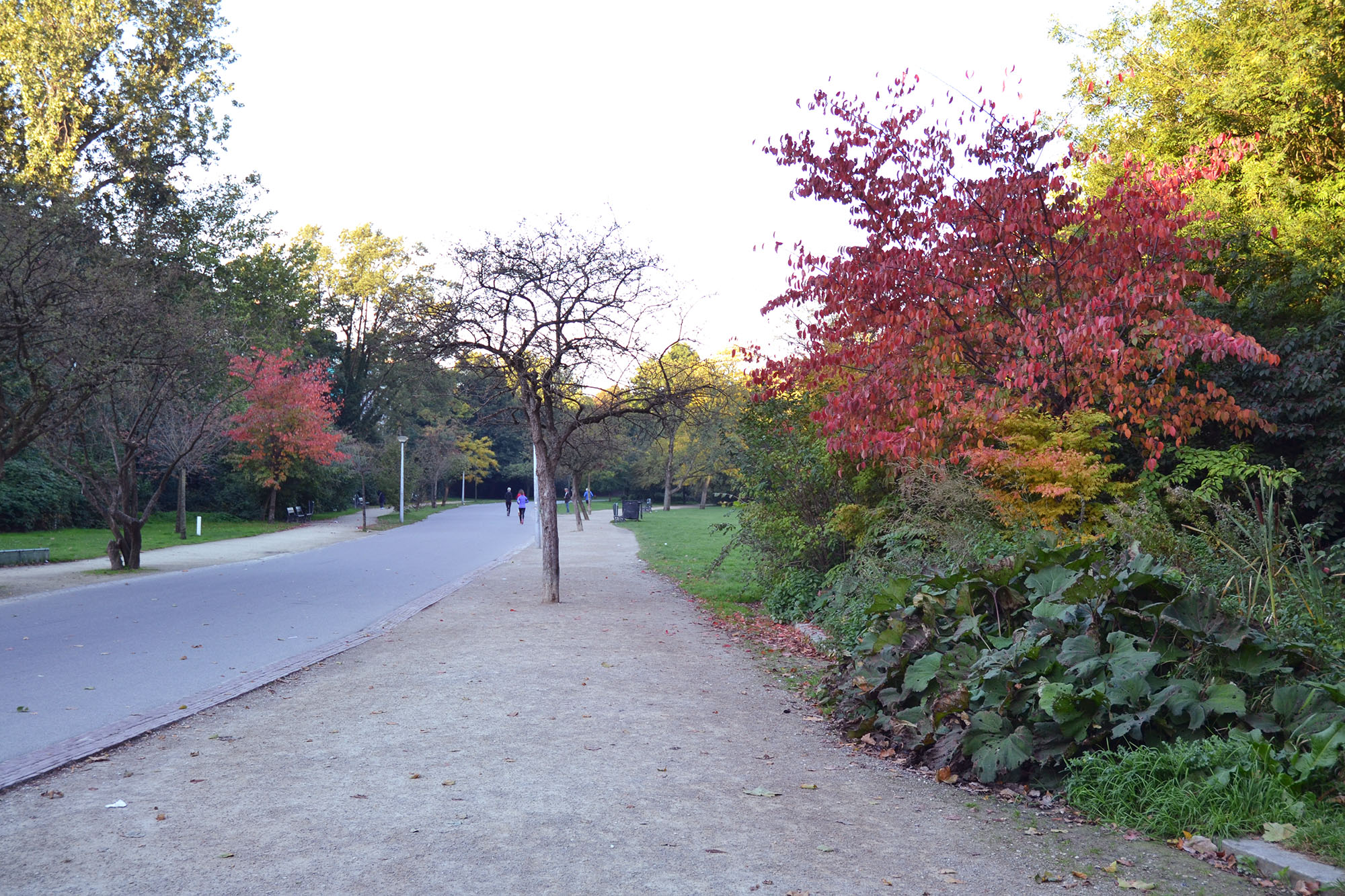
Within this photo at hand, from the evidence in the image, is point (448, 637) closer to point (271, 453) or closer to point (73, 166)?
point (73, 166)

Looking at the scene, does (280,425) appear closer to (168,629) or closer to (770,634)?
(168,629)

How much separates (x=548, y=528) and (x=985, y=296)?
746 centimetres

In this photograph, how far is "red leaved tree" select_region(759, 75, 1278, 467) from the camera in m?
9.05

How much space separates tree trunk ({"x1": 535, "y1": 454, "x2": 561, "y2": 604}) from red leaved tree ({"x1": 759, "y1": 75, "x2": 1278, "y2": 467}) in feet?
14.4

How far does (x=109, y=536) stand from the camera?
98.1 ft

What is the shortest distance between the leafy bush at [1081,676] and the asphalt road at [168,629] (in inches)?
220

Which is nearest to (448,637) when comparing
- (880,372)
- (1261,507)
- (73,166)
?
(880,372)

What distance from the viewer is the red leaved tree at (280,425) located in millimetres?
37250

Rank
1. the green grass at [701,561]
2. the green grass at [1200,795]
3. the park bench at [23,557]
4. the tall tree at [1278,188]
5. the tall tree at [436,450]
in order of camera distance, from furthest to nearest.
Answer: the tall tree at [436,450] → the park bench at [23,557] → the green grass at [701,561] → the tall tree at [1278,188] → the green grass at [1200,795]

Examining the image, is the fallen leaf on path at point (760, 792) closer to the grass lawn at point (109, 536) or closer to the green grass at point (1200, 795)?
the green grass at point (1200, 795)

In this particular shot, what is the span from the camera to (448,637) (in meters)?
10.6

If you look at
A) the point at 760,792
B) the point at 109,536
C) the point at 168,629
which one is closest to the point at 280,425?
the point at 109,536

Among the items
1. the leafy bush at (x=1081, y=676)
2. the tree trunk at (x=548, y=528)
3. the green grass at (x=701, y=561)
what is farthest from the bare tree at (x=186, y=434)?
the leafy bush at (x=1081, y=676)

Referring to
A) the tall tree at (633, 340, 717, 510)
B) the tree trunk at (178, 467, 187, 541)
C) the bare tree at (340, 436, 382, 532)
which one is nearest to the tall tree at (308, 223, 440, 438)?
the bare tree at (340, 436, 382, 532)
